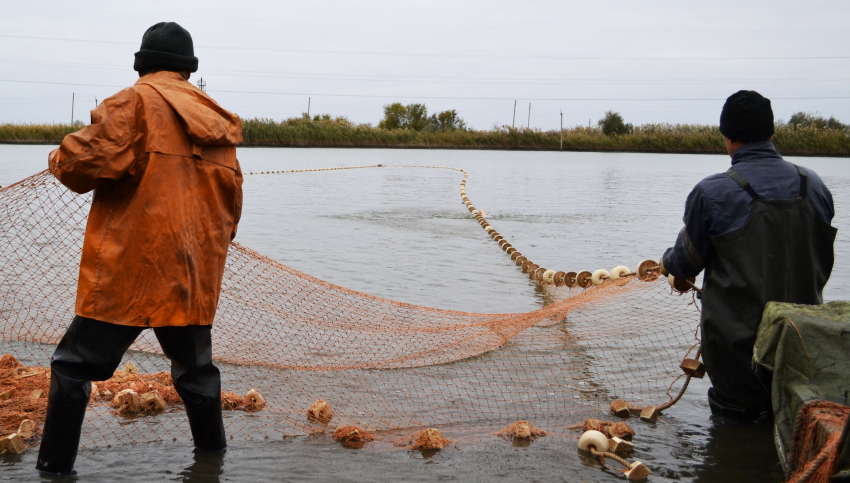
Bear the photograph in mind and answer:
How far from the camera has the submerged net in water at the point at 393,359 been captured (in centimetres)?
426

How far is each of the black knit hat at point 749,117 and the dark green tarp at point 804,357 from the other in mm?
978

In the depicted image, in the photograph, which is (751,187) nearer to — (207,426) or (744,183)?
(744,183)

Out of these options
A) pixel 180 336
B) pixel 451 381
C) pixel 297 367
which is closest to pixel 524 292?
pixel 451 381

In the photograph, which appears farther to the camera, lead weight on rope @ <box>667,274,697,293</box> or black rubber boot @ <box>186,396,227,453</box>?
lead weight on rope @ <box>667,274,697,293</box>

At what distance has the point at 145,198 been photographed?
286 cm

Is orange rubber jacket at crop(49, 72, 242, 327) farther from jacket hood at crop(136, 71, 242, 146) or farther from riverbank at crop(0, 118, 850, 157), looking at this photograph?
riverbank at crop(0, 118, 850, 157)

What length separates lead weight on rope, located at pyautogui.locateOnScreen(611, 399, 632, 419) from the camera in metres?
4.35

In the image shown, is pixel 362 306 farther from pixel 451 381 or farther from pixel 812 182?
pixel 812 182

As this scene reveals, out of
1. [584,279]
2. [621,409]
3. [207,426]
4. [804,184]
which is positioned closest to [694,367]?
[621,409]

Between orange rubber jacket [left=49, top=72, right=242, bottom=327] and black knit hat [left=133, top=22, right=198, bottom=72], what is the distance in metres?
0.07

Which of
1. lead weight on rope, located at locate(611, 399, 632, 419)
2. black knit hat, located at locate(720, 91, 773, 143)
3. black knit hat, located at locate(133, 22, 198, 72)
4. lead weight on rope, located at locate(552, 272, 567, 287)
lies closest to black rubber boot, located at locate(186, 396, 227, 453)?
black knit hat, located at locate(133, 22, 198, 72)

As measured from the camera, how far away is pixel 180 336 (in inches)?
120

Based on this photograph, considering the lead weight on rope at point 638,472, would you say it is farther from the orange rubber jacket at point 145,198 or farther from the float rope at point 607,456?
the orange rubber jacket at point 145,198

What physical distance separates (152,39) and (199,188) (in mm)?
631
